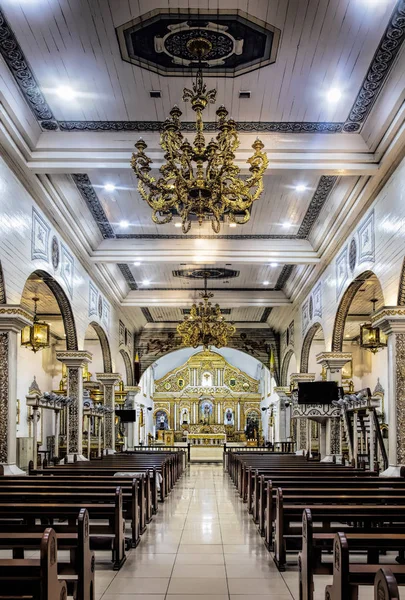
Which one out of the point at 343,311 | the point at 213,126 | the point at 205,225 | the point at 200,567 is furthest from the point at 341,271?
the point at 200,567

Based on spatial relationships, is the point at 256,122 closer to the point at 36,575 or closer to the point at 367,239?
the point at 367,239

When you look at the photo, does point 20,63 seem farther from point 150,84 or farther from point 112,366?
point 112,366

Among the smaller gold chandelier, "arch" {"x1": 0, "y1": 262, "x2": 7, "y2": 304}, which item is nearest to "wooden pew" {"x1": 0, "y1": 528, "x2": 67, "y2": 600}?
"arch" {"x1": 0, "y1": 262, "x2": 7, "y2": 304}

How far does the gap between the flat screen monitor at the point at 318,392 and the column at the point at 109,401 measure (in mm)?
7364

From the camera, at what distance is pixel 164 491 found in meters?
12.7

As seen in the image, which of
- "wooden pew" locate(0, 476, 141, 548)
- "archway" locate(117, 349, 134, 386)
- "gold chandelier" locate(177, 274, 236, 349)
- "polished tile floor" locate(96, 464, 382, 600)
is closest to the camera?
"polished tile floor" locate(96, 464, 382, 600)

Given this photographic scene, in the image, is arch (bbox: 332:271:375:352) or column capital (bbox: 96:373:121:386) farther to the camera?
column capital (bbox: 96:373:121:386)

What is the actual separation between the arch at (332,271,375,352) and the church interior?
0.21 feet

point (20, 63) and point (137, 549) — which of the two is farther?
point (20, 63)

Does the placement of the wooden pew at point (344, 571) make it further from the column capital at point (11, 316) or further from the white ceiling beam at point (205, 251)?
the white ceiling beam at point (205, 251)

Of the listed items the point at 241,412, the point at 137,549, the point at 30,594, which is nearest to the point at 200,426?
the point at 241,412

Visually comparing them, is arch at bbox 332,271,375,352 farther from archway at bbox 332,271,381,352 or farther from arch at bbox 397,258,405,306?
arch at bbox 397,258,405,306

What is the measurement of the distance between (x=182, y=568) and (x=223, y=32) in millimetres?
5757

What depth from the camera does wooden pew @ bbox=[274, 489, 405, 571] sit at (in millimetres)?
6043
